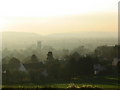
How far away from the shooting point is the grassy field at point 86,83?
411 centimetres

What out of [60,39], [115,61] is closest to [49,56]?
[60,39]

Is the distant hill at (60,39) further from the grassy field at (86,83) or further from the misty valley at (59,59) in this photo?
the grassy field at (86,83)

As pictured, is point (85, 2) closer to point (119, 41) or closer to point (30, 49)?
point (119, 41)

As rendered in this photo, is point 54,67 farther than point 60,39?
Yes

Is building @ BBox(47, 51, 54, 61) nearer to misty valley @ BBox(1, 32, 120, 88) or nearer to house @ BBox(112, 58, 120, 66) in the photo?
misty valley @ BBox(1, 32, 120, 88)

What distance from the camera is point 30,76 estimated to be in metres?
4.55

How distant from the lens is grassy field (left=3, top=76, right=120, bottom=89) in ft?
13.5

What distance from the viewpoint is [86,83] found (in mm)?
4168

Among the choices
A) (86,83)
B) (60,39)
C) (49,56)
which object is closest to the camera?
(86,83)

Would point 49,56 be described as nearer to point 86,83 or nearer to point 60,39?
point 60,39

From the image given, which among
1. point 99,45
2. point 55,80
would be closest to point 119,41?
point 99,45

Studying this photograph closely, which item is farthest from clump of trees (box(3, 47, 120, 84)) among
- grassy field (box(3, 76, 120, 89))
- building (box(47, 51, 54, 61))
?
grassy field (box(3, 76, 120, 89))

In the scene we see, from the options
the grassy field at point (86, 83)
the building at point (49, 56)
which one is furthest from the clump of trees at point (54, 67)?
the grassy field at point (86, 83)

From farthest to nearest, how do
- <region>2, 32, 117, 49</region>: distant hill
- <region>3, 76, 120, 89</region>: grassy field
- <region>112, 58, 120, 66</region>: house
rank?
<region>112, 58, 120, 66</region>: house
<region>2, 32, 117, 49</region>: distant hill
<region>3, 76, 120, 89</region>: grassy field
